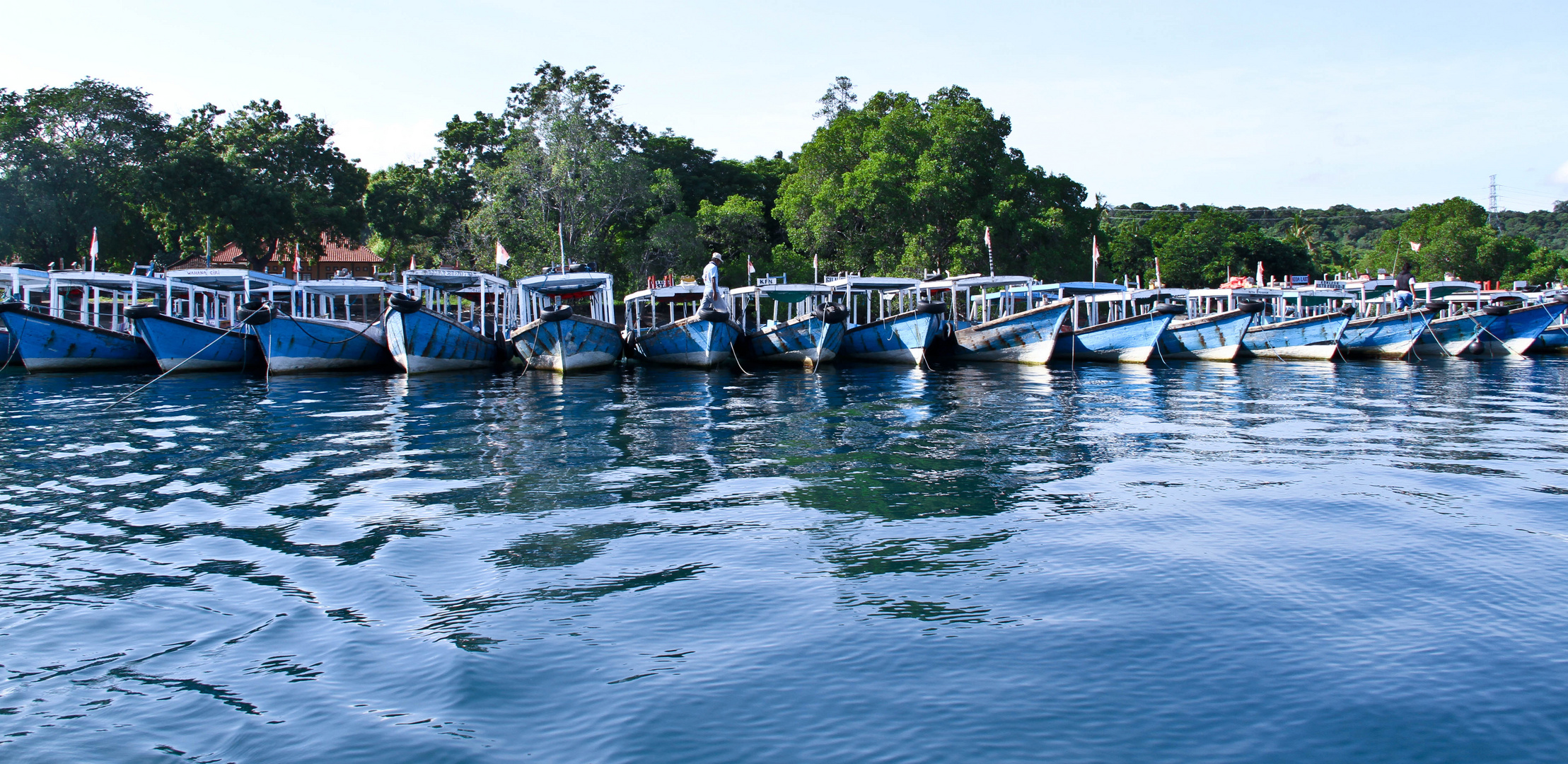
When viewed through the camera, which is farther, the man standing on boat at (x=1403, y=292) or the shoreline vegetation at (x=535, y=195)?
the shoreline vegetation at (x=535, y=195)

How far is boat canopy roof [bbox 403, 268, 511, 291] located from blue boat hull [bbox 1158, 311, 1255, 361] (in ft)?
54.8

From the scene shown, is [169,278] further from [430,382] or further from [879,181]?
[879,181]

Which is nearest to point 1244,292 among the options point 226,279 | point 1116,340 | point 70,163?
point 1116,340

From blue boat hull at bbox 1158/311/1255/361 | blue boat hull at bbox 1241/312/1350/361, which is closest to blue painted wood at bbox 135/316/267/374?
blue boat hull at bbox 1158/311/1255/361

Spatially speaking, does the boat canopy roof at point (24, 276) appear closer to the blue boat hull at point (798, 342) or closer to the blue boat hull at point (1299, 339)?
the blue boat hull at point (798, 342)

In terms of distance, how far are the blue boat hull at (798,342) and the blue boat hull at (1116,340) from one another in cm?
593

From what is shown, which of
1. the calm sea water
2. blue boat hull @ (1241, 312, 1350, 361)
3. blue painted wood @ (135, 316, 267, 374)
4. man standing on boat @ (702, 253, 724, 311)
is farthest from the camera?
Answer: blue boat hull @ (1241, 312, 1350, 361)

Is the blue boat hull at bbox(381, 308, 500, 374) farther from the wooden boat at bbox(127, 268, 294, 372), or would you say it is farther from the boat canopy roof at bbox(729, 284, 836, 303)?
the boat canopy roof at bbox(729, 284, 836, 303)

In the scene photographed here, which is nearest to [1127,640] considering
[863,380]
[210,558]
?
[210,558]

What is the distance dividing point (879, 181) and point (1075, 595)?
32.9 metres

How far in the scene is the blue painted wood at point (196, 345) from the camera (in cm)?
2114

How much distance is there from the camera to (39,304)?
28.3 m

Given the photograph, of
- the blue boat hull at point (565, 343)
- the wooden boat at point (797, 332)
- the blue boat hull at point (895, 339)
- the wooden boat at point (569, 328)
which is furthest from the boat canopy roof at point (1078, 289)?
the blue boat hull at point (565, 343)

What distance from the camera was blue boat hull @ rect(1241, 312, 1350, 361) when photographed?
1057 inches
